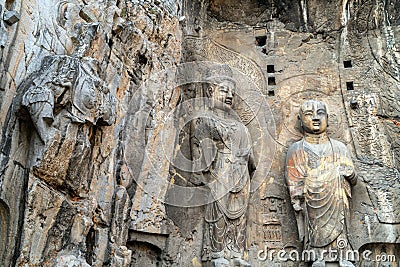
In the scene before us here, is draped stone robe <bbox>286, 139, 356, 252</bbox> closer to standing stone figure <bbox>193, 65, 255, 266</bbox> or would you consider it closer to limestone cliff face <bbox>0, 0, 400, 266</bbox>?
limestone cliff face <bbox>0, 0, 400, 266</bbox>

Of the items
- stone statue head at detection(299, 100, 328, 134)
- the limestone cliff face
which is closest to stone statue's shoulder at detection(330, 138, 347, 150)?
stone statue head at detection(299, 100, 328, 134)

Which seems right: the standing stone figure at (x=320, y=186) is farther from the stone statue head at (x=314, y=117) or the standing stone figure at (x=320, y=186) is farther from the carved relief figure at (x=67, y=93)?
the carved relief figure at (x=67, y=93)

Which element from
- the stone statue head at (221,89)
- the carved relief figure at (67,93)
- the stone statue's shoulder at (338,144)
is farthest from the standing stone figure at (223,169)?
the carved relief figure at (67,93)

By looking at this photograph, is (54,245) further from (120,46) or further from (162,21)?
(162,21)

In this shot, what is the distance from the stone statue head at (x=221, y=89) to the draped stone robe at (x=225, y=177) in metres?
0.20

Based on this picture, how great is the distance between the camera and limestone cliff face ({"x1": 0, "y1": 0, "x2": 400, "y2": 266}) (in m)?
4.12

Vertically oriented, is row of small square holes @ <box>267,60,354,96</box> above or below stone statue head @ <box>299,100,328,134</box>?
above

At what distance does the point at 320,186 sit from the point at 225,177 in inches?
41.7

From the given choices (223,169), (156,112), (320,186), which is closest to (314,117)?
(320,186)

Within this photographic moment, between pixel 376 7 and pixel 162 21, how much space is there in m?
3.07

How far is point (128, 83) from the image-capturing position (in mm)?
5598

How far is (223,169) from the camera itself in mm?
6035

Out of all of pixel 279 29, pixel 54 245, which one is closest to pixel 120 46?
pixel 54 245

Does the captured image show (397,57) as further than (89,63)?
Yes
